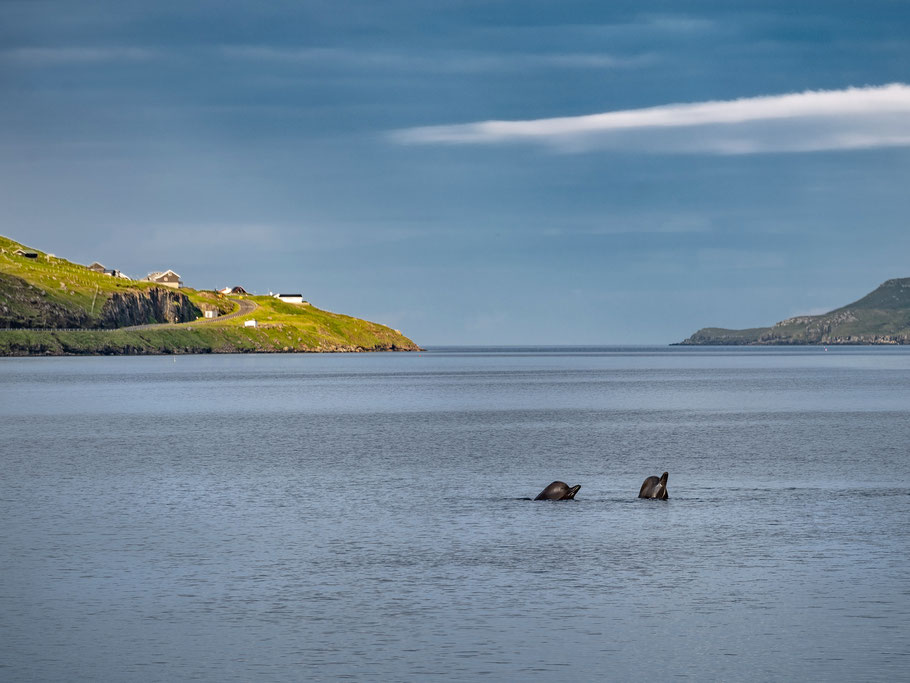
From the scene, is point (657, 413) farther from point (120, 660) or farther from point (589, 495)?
point (120, 660)

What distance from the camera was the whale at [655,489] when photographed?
43688 mm

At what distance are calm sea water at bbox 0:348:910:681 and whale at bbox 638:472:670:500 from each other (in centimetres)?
62

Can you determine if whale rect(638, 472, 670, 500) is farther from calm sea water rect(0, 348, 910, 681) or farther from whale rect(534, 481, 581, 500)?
whale rect(534, 481, 581, 500)

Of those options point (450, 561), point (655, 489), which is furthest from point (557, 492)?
point (450, 561)

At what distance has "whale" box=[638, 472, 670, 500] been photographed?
143ft

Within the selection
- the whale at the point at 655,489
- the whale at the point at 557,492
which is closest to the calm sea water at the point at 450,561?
the whale at the point at 655,489

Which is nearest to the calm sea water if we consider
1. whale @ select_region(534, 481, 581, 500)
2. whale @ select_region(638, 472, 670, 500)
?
whale @ select_region(638, 472, 670, 500)

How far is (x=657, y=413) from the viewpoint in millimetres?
109500

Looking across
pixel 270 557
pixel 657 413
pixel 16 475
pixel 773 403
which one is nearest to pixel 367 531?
pixel 270 557

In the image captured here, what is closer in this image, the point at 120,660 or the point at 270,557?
the point at 120,660

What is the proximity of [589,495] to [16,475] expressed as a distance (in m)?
27.3

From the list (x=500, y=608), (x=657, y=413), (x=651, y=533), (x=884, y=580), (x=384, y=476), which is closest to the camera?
(x=500, y=608)

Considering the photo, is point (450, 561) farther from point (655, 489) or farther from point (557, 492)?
point (655, 489)

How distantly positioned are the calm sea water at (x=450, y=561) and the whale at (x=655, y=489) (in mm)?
616
